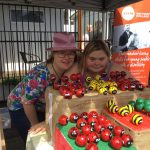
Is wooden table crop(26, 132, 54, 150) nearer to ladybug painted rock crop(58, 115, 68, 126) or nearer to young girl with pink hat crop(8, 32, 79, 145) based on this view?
young girl with pink hat crop(8, 32, 79, 145)

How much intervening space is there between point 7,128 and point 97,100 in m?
2.97

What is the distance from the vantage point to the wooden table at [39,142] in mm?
1686

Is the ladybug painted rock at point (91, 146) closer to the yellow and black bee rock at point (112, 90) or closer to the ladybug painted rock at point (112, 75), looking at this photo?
the yellow and black bee rock at point (112, 90)

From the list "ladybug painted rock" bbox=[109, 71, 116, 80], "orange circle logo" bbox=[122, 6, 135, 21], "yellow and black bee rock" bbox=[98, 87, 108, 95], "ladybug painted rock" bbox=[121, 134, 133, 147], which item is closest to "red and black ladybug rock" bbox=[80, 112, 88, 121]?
"yellow and black bee rock" bbox=[98, 87, 108, 95]

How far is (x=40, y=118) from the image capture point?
7.53 ft

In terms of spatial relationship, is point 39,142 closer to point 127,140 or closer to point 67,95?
point 67,95

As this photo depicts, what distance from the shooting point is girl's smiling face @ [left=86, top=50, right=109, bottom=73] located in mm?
2004

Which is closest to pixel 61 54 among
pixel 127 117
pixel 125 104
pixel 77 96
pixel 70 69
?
pixel 70 69

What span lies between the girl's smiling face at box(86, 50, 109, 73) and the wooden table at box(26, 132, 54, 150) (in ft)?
2.39

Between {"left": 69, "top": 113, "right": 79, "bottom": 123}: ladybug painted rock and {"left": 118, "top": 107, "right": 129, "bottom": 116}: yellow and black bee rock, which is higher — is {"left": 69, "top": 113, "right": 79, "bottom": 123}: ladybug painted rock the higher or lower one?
the lower one

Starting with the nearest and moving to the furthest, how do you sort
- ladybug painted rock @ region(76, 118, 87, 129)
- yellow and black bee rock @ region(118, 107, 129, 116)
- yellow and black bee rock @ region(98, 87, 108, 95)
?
ladybug painted rock @ region(76, 118, 87, 129) < yellow and black bee rock @ region(118, 107, 129, 116) < yellow and black bee rock @ region(98, 87, 108, 95)

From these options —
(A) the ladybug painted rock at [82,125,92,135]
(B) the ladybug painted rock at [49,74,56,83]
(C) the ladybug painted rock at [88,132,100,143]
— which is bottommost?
(C) the ladybug painted rock at [88,132,100,143]

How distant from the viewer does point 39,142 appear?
68.4 inches

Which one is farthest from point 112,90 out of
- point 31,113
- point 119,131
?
point 31,113
